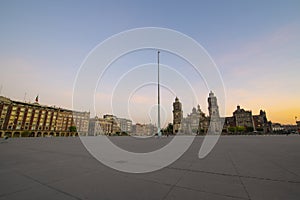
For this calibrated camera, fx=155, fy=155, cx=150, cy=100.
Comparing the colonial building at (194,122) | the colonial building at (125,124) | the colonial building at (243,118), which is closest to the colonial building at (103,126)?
the colonial building at (125,124)

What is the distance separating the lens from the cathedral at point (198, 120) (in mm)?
106500

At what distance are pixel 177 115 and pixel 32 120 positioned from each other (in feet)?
297

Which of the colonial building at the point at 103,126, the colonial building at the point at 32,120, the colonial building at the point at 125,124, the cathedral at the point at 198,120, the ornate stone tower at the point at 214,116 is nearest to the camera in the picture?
the colonial building at the point at 32,120

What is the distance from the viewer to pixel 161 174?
212 inches

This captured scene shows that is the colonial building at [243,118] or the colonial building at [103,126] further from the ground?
the colonial building at [243,118]

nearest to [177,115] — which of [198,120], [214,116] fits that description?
[198,120]

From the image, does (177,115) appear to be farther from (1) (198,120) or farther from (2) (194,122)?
(2) (194,122)

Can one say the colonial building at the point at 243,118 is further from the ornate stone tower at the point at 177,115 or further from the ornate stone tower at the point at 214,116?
the ornate stone tower at the point at 177,115

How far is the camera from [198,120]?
116 metres

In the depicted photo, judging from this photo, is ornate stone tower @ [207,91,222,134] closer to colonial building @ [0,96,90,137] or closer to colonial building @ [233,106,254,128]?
colonial building @ [233,106,254,128]

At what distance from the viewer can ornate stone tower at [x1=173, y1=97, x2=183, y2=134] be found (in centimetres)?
11275

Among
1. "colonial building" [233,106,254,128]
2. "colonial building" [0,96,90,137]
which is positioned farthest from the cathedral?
"colonial building" [0,96,90,137]

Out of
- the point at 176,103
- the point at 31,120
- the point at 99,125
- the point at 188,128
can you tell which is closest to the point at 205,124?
the point at 188,128

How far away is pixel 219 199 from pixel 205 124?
120 meters
